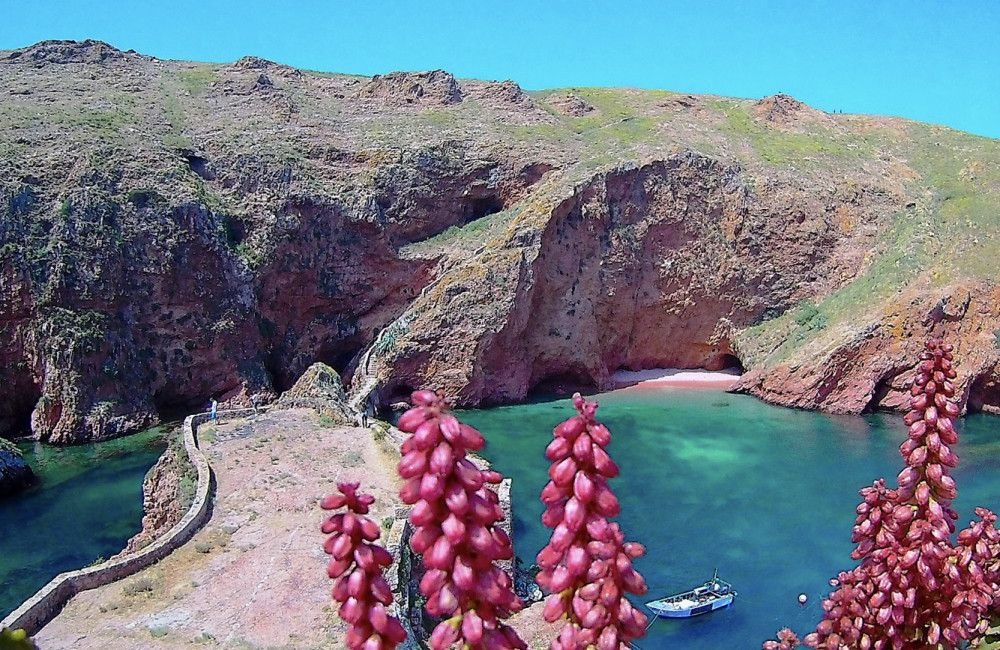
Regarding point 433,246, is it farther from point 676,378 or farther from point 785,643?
point 785,643

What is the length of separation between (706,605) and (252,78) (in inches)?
2353

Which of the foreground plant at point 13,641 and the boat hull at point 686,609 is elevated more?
the foreground plant at point 13,641

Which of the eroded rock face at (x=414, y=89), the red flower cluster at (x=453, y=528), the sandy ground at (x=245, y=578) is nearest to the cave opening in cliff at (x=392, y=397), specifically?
the sandy ground at (x=245, y=578)

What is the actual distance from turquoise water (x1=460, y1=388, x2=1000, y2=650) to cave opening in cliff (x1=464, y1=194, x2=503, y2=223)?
16729mm

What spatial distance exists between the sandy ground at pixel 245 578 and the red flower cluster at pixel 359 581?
15585 mm

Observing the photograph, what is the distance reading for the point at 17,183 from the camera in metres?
49.0

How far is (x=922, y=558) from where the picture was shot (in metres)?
5.66

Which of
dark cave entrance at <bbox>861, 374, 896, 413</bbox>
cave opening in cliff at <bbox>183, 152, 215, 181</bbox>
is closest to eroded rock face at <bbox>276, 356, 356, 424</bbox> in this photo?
cave opening in cliff at <bbox>183, 152, 215, 181</bbox>

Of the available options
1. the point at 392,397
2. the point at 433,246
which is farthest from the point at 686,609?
the point at 433,246

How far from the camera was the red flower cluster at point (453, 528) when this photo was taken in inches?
150

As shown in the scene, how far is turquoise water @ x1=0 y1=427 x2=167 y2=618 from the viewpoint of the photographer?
28.5m

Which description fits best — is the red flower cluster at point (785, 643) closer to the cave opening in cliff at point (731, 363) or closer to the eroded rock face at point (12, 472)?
the eroded rock face at point (12, 472)

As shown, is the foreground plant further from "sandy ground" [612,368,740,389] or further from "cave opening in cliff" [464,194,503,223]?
"cave opening in cliff" [464,194,503,223]

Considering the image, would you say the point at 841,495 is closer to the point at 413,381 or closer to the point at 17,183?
the point at 413,381
